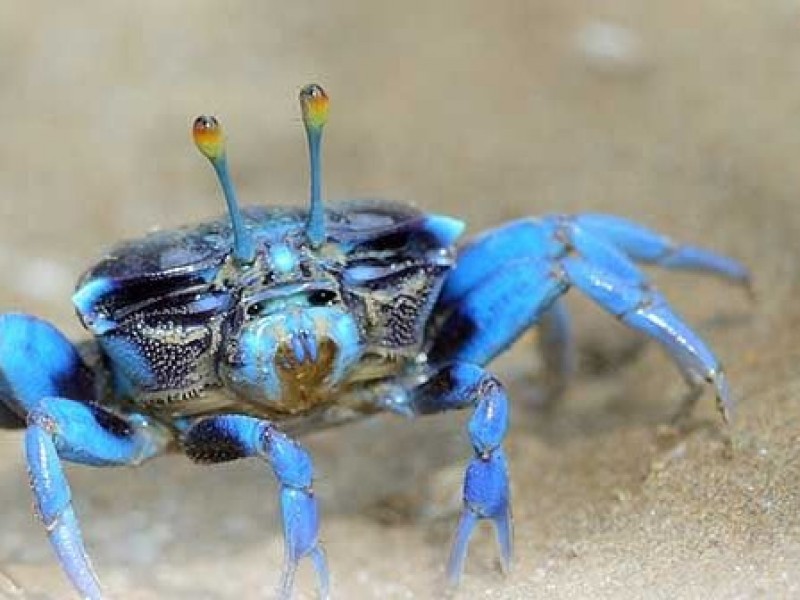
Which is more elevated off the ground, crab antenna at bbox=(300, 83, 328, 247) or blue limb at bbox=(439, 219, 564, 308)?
crab antenna at bbox=(300, 83, 328, 247)

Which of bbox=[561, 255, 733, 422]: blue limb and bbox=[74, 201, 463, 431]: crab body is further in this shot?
bbox=[561, 255, 733, 422]: blue limb

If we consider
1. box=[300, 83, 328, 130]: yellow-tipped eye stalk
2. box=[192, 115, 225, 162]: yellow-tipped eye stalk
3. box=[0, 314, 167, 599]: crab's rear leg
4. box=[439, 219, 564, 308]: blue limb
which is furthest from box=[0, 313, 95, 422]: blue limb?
box=[439, 219, 564, 308]: blue limb

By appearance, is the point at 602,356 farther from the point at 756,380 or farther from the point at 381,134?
the point at 381,134

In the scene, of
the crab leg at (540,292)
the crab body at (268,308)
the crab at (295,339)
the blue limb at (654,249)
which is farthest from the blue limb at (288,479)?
the blue limb at (654,249)

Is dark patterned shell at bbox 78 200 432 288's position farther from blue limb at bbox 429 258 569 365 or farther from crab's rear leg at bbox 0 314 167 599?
blue limb at bbox 429 258 569 365

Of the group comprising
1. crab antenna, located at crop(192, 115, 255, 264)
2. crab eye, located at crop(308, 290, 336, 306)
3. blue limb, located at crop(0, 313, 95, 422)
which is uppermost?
crab antenna, located at crop(192, 115, 255, 264)

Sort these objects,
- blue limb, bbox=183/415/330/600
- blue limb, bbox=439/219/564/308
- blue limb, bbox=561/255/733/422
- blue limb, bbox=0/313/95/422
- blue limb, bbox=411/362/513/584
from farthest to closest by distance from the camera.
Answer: blue limb, bbox=439/219/564/308 → blue limb, bbox=561/255/733/422 → blue limb, bbox=0/313/95/422 → blue limb, bbox=411/362/513/584 → blue limb, bbox=183/415/330/600

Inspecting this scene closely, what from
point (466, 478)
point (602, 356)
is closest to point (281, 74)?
point (602, 356)
